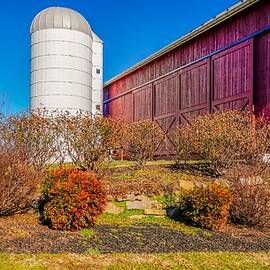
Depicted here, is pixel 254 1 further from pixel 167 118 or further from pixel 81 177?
pixel 81 177

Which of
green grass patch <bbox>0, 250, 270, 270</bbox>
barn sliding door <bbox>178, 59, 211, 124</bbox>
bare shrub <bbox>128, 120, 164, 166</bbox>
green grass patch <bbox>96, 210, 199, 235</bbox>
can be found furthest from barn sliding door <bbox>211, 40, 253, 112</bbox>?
green grass patch <bbox>0, 250, 270, 270</bbox>

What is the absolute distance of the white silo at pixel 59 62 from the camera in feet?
72.2

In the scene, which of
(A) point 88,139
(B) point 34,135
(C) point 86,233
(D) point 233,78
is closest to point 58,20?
(D) point 233,78

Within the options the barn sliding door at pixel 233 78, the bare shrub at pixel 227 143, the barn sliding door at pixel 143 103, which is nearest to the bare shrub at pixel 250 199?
the bare shrub at pixel 227 143

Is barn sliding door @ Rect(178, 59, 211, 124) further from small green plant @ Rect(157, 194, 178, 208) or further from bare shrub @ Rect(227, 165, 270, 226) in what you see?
bare shrub @ Rect(227, 165, 270, 226)

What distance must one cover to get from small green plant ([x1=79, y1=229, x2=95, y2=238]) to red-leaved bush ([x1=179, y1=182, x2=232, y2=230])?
7.26ft

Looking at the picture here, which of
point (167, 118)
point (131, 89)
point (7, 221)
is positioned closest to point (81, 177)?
point (7, 221)

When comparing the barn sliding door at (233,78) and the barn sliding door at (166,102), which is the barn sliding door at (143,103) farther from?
the barn sliding door at (233,78)

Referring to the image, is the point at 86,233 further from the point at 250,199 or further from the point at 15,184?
the point at 250,199

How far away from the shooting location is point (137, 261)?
20.7 ft

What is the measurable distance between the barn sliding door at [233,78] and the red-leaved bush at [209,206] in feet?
25.4

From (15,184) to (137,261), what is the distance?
340 cm

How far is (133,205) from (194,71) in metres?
11.6

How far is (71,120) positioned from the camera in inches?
458
